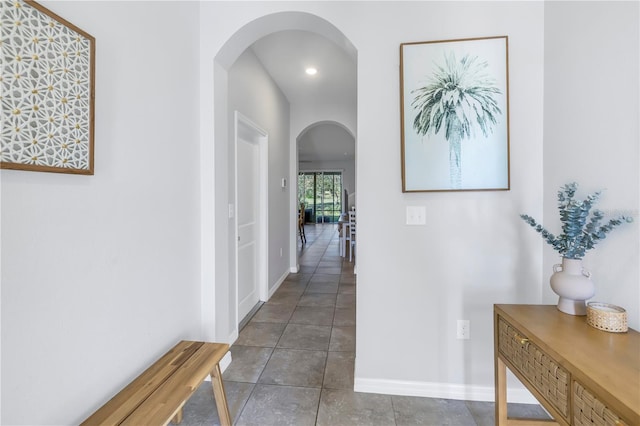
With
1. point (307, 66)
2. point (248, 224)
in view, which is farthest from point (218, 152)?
point (307, 66)

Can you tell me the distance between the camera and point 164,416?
101cm

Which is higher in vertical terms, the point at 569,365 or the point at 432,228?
the point at 432,228

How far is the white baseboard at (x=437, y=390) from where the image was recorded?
1715 mm

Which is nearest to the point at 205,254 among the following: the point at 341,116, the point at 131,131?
the point at 131,131

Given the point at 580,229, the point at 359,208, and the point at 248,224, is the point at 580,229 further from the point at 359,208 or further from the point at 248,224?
the point at 248,224

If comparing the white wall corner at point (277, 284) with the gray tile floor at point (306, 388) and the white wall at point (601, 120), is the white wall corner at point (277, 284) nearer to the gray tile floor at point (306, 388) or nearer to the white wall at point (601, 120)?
the gray tile floor at point (306, 388)

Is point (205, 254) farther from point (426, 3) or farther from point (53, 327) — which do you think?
point (426, 3)

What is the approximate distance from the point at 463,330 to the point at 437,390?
1.42 feet

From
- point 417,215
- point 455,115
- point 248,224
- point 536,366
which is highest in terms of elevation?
point 455,115

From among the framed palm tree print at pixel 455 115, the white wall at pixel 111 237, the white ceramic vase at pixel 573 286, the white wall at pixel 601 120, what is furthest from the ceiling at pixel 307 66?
the white ceramic vase at pixel 573 286

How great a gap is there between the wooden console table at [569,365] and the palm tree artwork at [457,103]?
33.1 inches

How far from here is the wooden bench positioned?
1034 millimetres

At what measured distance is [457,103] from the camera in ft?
5.49

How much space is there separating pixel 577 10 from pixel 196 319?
2884 millimetres
